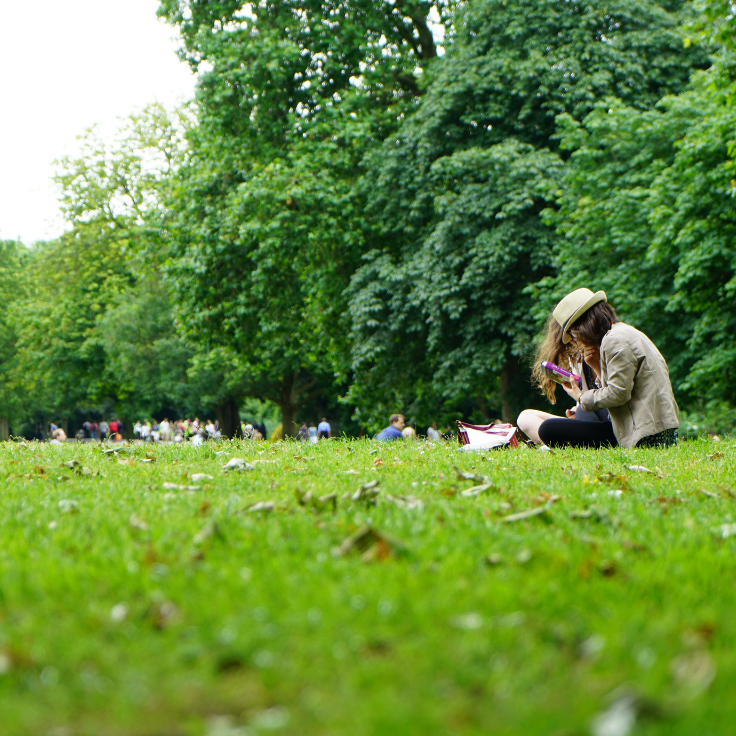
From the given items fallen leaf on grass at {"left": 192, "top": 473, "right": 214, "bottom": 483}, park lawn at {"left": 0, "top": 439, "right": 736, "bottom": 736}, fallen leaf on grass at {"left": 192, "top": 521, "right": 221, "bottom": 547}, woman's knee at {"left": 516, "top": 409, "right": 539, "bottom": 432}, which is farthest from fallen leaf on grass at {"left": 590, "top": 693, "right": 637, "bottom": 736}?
woman's knee at {"left": 516, "top": 409, "right": 539, "bottom": 432}

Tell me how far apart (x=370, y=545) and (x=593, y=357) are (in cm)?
622

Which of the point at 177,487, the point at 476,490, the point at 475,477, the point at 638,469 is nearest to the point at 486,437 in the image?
the point at 638,469

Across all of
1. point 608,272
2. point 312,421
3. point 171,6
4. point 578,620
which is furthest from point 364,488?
point 312,421

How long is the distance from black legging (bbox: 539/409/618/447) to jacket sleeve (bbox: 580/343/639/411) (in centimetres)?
94

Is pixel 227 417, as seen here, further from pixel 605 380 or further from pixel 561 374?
pixel 605 380

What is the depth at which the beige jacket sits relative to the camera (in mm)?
7992

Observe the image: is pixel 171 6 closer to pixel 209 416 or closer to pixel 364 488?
pixel 364 488

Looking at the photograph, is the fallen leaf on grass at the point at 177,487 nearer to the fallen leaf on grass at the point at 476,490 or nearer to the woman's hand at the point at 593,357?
the fallen leaf on grass at the point at 476,490

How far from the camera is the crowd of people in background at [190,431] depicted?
17.6m

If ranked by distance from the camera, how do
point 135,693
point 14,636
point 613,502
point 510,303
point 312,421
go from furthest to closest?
A: point 312,421, point 510,303, point 613,502, point 14,636, point 135,693

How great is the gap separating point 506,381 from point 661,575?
64.1ft

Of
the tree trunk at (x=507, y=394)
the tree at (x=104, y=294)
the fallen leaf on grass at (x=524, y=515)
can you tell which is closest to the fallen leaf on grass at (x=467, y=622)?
the fallen leaf on grass at (x=524, y=515)

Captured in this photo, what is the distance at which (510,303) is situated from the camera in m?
20.5

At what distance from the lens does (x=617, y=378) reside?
26.2 ft
